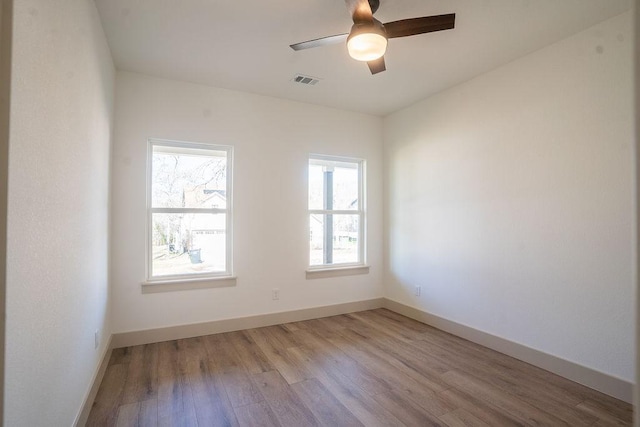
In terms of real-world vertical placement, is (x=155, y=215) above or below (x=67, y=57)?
below

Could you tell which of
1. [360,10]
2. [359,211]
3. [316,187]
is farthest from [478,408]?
[316,187]

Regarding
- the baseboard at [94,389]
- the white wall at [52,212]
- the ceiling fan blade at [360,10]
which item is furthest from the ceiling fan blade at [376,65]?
the baseboard at [94,389]

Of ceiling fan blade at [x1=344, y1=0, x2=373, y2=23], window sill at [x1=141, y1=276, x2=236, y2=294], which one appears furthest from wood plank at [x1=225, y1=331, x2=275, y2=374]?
ceiling fan blade at [x1=344, y1=0, x2=373, y2=23]

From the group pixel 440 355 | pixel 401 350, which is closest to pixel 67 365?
pixel 401 350

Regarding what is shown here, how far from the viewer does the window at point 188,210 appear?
3324 mm

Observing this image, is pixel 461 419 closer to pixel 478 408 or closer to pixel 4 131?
pixel 478 408

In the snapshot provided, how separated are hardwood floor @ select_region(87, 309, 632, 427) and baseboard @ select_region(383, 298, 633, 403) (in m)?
0.07

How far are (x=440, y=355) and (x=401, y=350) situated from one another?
0.36 meters

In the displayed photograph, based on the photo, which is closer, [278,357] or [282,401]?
[282,401]

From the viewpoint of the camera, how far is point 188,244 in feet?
11.4

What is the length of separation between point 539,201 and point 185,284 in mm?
3524

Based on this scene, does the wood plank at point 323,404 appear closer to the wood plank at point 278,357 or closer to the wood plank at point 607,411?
the wood plank at point 278,357

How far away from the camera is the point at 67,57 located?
158 cm

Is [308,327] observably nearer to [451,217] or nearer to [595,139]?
[451,217]
